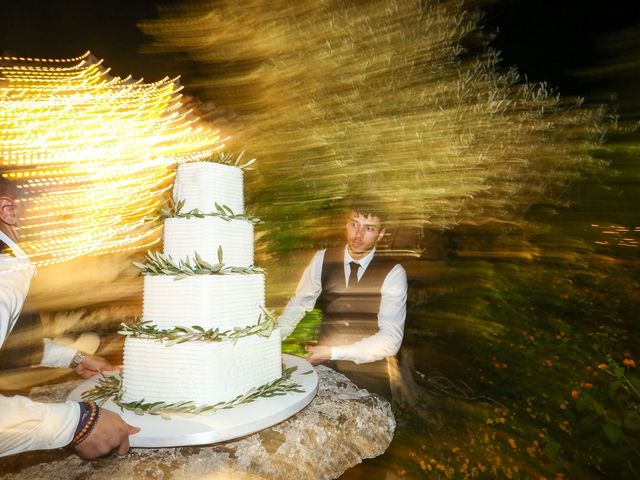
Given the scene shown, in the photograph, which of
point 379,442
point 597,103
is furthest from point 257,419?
point 597,103

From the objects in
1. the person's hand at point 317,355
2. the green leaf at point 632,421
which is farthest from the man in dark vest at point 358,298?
the green leaf at point 632,421

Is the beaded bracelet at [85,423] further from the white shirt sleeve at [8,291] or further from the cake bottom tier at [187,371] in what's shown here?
the white shirt sleeve at [8,291]

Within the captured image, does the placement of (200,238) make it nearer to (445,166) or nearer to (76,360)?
(76,360)

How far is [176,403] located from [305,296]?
6.81 feet

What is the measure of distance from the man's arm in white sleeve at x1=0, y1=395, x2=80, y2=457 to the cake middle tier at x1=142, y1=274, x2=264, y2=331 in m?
0.46

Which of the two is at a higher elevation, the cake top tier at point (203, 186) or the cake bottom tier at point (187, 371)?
the cake top tier at point (203, 186)

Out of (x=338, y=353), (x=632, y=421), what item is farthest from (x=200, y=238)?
(x=632, y=421)

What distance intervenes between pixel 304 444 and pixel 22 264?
1522 millimetres

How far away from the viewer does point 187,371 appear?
1.44 metres

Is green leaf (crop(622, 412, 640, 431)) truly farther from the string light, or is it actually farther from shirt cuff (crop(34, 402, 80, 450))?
the string light

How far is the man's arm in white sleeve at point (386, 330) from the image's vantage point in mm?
2600

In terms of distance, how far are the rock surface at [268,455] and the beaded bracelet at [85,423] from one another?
0.34ft

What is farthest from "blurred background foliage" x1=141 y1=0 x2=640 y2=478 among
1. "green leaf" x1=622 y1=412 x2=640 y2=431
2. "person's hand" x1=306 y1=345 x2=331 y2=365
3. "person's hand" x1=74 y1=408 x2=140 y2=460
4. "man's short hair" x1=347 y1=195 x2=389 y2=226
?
"person's hand" x1=74 y1=408 x2=140 y2=460

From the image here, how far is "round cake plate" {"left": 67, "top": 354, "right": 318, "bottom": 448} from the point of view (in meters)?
1.15
